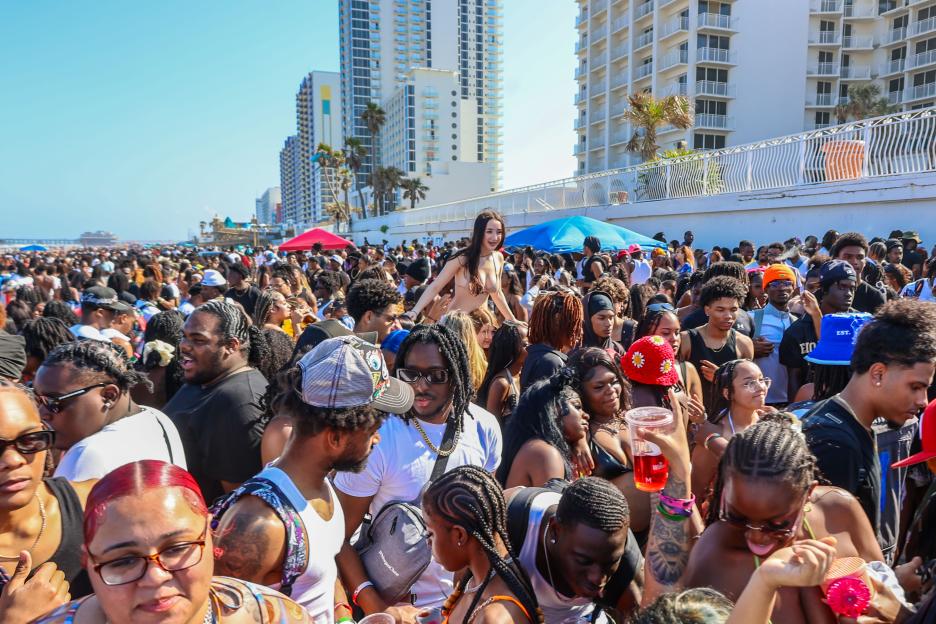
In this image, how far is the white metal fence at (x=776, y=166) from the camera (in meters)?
13.6

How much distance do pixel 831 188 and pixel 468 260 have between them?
12.7m

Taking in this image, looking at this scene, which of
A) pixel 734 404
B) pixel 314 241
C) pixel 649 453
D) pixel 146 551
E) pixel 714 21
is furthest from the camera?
pixel 714 21

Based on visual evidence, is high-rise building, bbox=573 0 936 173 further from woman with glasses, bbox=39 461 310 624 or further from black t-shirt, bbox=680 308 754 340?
woman with glasses, bbox=39 461 310 624

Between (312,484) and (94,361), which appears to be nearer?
(312,484)

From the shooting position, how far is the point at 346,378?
2.19 m

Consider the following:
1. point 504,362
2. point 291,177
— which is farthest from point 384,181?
point 291,177

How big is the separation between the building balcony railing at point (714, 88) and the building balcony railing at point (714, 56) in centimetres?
147

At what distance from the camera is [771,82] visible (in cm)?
4706

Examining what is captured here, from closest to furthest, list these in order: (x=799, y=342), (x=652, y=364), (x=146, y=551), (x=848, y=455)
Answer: (x=146, y=551) < (x=848, y=455) < (x=652, y=364) < (x=799, y=342)

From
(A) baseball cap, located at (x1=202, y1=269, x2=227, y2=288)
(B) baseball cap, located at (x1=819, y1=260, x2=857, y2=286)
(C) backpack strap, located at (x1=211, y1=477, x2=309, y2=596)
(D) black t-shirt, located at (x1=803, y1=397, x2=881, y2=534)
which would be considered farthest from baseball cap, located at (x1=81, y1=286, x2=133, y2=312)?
(B) baseball cap, located at (x1=819, y1=260, x2=857, y2=286)

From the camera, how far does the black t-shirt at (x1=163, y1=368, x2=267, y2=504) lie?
3.07m

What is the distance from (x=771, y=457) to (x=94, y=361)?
2741 mm

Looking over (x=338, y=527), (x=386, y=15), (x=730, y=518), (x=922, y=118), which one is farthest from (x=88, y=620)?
(x=386, y=15)

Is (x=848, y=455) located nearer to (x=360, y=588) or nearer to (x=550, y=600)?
(x=550, y=600)
